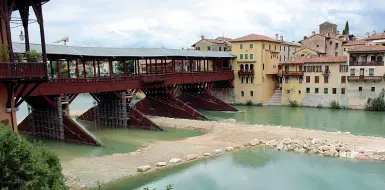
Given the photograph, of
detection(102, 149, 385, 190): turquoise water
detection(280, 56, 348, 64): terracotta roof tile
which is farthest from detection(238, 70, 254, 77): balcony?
detection(102, 149, 385, 190): turquoise water

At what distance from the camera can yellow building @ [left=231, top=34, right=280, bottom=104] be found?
53.1 metres

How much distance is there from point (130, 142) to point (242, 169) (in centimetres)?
1139

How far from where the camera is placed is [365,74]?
1745 inches

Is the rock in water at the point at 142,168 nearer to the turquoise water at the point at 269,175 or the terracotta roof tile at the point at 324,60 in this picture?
the turquoise water at the point at 269,175

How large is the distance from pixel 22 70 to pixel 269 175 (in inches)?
580

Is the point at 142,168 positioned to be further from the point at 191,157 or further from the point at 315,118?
the point at 315,118

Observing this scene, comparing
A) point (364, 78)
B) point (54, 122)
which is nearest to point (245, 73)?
point (364, 78)

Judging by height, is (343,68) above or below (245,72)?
above

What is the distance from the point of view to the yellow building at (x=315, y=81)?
46562mm

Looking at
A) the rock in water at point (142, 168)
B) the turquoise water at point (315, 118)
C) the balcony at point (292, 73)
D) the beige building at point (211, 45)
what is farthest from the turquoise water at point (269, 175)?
the beige building at point (211, 45)

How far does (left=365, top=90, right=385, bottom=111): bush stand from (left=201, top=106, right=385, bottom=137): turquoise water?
131cm

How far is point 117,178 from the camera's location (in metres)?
19.9

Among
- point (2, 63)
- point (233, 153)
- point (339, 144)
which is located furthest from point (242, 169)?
point (2, 63)

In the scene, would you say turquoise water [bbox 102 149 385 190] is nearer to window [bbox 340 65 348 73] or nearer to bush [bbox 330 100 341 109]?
bush [bbox 330 100 341 109]
